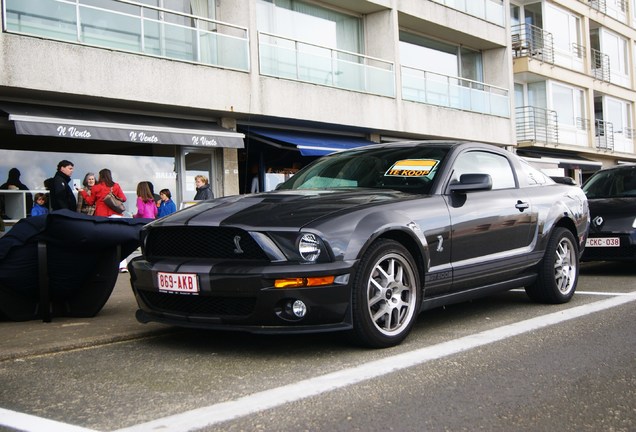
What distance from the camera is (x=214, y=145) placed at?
1451 centimetres

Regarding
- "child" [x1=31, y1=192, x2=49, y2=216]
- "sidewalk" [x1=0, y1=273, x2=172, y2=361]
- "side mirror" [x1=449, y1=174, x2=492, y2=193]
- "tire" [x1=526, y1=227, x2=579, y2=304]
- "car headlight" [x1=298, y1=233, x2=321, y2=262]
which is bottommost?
"sidewalk" [x1=0, y1=273, x2=172, y2=361]

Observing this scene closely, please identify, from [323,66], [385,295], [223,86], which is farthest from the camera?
[323,66]

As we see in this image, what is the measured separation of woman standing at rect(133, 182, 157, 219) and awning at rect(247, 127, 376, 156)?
380 cm

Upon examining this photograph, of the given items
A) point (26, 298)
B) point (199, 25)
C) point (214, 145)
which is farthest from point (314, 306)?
point (199, 25)

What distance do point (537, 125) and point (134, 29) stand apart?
1869 cm

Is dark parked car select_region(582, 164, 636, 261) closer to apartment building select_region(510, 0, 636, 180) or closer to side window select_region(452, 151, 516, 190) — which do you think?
side window select_region(452, 151, 516, 190)

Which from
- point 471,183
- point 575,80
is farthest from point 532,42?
point 471,183

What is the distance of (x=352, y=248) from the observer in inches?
177

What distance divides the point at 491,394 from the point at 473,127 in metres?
20.0

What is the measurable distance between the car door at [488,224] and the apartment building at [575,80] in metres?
20.7

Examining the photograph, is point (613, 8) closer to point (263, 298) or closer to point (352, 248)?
point (352, 248)

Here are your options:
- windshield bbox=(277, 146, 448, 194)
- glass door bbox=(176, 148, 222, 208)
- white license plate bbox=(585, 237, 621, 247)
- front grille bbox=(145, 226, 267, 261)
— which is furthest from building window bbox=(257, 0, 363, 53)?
front grille bbox=(145, 226, 267, 261)

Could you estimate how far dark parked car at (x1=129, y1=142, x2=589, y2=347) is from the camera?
4410 mm

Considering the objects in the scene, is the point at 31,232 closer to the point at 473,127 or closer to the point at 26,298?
the point at 26,298
